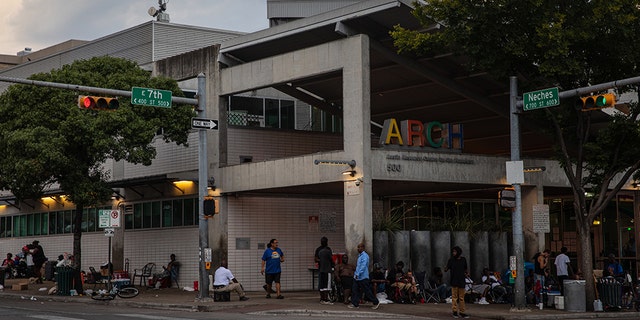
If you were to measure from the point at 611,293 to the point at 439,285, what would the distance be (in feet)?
17.1

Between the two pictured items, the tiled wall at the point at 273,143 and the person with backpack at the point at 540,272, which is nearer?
the person with backpack at the point at 540,272

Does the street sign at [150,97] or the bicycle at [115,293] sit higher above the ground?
the street sign at [150,97]

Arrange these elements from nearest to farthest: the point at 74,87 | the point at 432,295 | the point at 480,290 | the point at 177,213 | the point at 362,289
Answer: the point at 74,87, the point at 362,289, the point at 480,290, the point at 432,295, the point at 177,213

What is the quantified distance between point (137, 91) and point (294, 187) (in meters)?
8.74

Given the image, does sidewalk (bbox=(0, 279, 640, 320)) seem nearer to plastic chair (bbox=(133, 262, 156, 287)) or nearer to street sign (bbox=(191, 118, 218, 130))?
street sign (bbox=(191, 118, 218, 130))

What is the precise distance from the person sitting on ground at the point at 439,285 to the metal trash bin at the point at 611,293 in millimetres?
4684

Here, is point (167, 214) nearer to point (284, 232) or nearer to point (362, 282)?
point (284, 232)

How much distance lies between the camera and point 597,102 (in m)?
21.1

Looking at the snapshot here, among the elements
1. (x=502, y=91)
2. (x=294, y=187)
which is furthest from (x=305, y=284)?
(x=502, y=91)

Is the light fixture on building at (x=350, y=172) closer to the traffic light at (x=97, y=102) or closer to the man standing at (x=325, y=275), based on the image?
the man standing at (x=325, y=275)

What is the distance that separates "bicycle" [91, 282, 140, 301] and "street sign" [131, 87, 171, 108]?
7239 mm

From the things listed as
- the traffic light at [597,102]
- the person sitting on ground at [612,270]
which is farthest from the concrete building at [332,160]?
the traffic light at [597,102]

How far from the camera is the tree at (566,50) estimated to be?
24.3 m

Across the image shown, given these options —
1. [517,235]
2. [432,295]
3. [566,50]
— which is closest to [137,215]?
[432,295]
